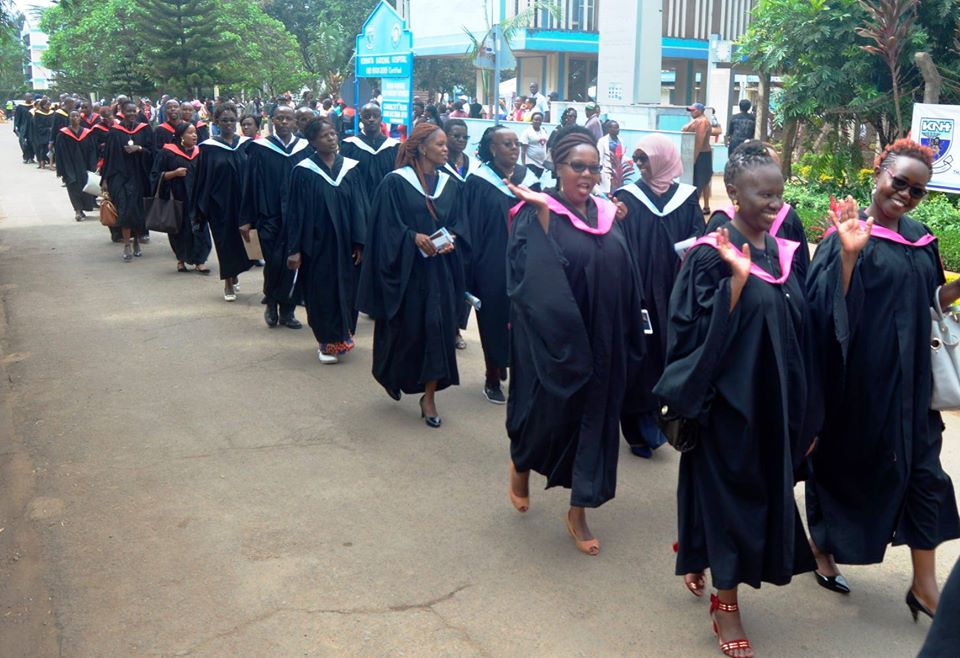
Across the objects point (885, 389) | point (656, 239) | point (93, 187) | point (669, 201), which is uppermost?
point (669, 201)

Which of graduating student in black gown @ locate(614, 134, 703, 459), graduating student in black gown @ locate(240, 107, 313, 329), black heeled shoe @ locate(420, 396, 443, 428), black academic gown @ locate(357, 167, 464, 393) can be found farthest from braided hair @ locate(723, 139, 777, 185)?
graduating student in black gown @ locate(240, 107, 313, 329)

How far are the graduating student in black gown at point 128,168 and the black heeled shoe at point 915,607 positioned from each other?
36.8ft

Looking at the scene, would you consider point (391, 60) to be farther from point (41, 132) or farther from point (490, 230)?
point (41, 132)

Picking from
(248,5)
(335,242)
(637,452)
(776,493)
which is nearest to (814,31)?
(335,242)

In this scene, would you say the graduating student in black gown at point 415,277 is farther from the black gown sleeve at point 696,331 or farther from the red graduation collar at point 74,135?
the red graduation collar at point 74,135

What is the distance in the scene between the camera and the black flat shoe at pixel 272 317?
9.69 metres

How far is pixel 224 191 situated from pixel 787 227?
6939 millimetres

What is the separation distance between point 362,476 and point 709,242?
2.82 m

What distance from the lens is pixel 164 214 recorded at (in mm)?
11922

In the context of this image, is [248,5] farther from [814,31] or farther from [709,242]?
[709,242]

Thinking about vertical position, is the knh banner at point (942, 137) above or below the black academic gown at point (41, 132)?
above

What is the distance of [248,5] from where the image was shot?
42531 millimetres

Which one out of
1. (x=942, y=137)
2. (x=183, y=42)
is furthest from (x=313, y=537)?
(x=183, y=42)

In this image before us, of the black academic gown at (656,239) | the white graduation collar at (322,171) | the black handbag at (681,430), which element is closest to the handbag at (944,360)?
the black handbag at (681,430)
